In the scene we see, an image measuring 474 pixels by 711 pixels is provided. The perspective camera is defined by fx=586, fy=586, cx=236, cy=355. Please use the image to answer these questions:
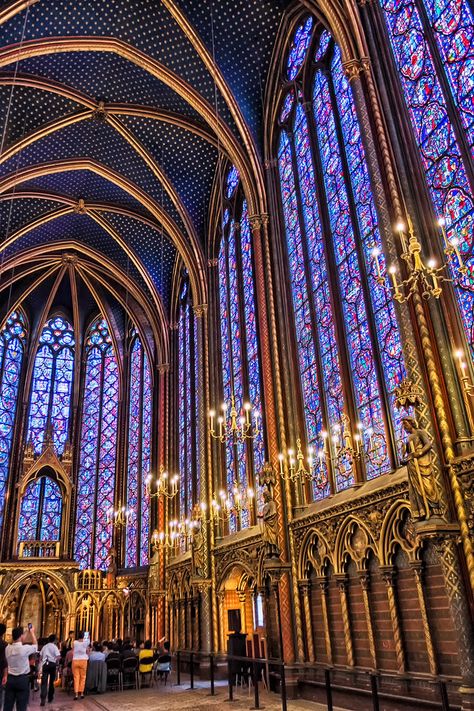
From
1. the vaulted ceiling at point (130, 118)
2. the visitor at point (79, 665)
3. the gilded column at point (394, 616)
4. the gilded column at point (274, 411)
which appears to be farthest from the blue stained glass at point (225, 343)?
the gilded column at point (394, 616)

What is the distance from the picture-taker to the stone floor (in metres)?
10.6

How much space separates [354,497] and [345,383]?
228 centimetres

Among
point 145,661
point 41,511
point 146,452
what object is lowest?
point 145,661

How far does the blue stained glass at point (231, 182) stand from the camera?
19.4 meters

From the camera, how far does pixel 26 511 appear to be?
957 inches

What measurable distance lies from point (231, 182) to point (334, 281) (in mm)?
8817

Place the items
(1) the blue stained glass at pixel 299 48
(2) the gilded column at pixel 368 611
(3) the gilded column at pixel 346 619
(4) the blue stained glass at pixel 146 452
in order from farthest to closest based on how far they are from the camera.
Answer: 1. (4) the blue stained glass at pixel 146 452
2. (1) the blue stained glass at pixel 299 48
3. (3) the gilded column at pixel 346 619
4. (2) the gilded column at pixel 368 611

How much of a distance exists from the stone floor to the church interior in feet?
2.83

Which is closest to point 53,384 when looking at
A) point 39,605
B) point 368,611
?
point 39,605

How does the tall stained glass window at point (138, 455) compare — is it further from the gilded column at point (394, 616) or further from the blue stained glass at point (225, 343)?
the gilded column at point (394, 616)

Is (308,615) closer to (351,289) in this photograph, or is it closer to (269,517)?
(269,517)

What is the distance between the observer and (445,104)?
9.62 m

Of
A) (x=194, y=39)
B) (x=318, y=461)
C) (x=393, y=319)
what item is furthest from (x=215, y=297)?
(x=393, y=319)

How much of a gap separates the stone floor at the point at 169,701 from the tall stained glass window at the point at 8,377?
41.3 ft
